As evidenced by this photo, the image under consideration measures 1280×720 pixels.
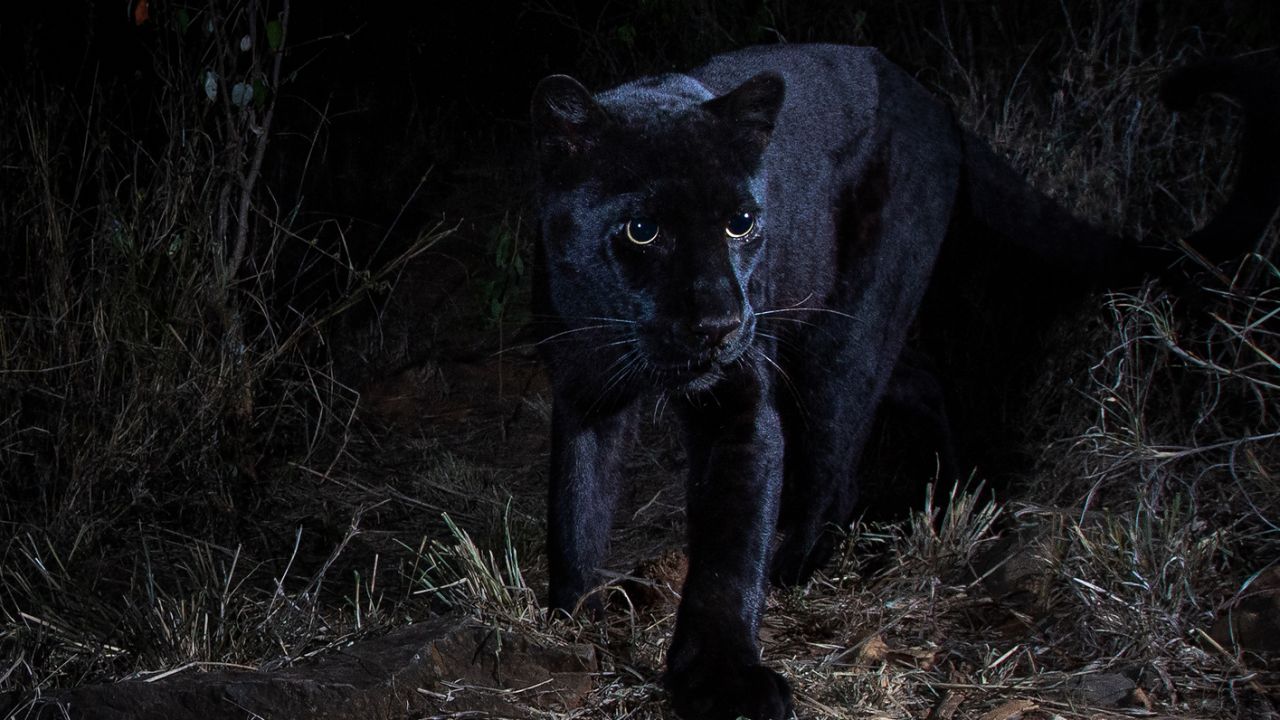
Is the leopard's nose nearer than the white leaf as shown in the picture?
Yes

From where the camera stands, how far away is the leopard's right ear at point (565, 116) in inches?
122

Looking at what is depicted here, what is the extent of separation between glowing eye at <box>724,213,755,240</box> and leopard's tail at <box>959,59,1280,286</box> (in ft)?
4.56

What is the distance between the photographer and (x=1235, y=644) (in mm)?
2771

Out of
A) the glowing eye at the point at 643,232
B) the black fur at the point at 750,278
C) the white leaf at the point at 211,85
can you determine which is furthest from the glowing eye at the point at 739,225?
the white leaf at the point at 211,85

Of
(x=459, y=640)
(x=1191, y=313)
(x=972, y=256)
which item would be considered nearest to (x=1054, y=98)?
(x=972, y=256)

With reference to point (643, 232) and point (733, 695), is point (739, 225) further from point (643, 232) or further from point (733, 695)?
point (733, 695)

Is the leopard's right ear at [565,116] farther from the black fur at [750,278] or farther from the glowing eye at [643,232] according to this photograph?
the glowing eye at [643,232]

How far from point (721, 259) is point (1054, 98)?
7.70 ft

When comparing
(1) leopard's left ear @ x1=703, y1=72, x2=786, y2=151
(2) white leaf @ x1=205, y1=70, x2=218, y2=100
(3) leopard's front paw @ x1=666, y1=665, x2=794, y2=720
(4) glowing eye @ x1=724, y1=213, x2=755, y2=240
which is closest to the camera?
(3) leopard's front paw @ x1=666, y1=665, x2=794, y2=720

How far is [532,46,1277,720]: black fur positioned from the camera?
290 cm

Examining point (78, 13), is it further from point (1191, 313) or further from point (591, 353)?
point (1191, 313)

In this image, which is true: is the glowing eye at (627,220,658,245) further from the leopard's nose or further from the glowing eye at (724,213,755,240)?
the leopard's nose

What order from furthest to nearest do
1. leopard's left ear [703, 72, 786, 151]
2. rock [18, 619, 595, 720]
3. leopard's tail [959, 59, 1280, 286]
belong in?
leopard's tail [959, 59, 1280, 286]
leopard's left ear [703, 72, 786, 151]
rock [18, 619, 595, 720]

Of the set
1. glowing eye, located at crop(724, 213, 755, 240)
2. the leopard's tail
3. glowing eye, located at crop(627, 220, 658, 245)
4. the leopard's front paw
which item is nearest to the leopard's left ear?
glowing eye, located at crop(724, 213, 755, 240)
